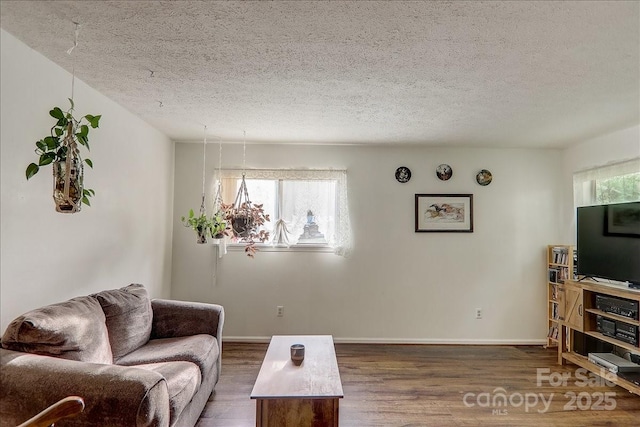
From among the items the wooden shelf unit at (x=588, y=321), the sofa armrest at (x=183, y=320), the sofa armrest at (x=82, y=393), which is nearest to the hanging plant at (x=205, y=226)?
the sofa armrest at (x=183, y=320)

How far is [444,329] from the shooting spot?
435 cm

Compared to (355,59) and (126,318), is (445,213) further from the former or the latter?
(126,318)

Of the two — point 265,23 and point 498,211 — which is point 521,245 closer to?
point 498,211

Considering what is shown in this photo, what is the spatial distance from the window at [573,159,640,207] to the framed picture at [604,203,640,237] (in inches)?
14.1

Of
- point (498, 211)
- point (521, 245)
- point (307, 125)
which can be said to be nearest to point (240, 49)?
point (307, 125)

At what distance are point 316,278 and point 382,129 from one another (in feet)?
6.32

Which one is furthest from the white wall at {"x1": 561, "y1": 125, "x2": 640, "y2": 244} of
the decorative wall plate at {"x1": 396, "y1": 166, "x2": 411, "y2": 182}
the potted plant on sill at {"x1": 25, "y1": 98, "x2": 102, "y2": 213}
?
the potted plant on sill at {"x1": 25, "y1": 98, "x2": 102, "y2": 213}

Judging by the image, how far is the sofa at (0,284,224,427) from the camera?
5.22 ft

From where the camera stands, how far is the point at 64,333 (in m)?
1.90

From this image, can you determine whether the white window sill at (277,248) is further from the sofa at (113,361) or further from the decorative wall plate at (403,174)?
the sofa at (113,361)

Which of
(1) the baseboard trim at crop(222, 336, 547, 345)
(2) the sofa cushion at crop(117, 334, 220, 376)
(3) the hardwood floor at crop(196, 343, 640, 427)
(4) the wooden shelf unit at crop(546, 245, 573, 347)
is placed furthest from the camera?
(1) the baseboard trim at crop(222, 336, 547, 345)

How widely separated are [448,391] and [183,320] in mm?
2330

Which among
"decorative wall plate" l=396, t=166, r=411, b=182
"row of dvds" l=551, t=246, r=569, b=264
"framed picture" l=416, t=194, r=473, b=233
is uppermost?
"decorative wall plate" l=396, t=166, r=411, b=182

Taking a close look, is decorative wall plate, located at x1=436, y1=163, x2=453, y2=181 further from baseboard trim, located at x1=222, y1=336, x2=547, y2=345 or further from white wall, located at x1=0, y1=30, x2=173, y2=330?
white wall, located at x1=0, y1=30, x2=173, y2=330
